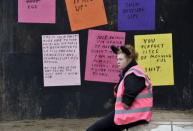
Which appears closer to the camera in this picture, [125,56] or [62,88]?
[125,56]

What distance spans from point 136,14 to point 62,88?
4.93 ft

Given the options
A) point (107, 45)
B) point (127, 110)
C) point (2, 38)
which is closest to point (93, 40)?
point (107, 45)

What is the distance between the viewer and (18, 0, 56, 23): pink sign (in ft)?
25.0

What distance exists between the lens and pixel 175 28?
763 centimetres

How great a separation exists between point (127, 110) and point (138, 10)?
2.77 metres

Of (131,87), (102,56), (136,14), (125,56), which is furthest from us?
(102,56)

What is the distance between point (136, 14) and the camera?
759 centimetres

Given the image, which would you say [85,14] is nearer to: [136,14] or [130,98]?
[136,14]

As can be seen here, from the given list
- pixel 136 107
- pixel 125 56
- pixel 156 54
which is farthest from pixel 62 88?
pixel 136 107

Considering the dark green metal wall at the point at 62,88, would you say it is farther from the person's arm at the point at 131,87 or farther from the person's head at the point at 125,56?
the person's arm at the point at 131,87

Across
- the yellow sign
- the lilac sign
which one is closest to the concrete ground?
the yellow sign

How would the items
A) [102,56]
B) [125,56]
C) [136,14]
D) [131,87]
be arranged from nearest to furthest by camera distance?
1. [131,87]
2. [125,56]
3. [136,14]
4. [102,56]

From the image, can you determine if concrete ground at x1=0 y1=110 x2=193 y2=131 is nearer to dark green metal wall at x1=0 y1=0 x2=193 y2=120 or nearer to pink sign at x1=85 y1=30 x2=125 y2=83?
dark green metal wall at x1=0 y1=0 x2=193 y2=120

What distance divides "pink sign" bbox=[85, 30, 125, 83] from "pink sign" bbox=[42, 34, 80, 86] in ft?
0.61
